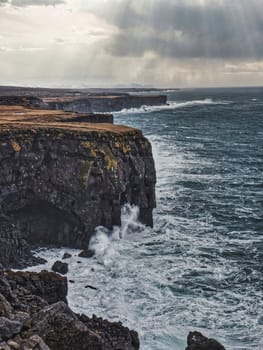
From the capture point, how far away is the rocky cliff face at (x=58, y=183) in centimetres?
3831

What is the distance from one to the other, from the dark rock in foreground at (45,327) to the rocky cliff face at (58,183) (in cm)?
1491

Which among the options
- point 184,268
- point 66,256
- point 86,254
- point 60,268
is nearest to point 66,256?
point 66,256

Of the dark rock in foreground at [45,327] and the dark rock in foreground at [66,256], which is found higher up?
the dark rock in foreground at [45,327]

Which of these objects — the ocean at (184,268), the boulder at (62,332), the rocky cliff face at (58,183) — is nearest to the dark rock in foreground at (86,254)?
the ocean at (184,268)

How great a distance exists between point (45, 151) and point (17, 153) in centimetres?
273

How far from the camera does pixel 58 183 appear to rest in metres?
39.2

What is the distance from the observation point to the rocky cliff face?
3831 cm

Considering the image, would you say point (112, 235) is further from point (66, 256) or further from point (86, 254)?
point (66, 256)

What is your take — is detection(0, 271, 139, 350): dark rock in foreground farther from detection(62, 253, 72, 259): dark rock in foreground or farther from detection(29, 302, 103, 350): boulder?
detection(62, 253, 72, 259): dark rock in foreground

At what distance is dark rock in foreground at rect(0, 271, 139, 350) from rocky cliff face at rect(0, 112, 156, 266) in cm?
1491

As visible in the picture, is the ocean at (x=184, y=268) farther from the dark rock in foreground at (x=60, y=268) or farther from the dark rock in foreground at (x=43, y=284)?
the dark rock in foreground at (x=43, y=284)

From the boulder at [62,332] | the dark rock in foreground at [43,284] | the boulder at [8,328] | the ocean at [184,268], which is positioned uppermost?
the boulder at [8,328]

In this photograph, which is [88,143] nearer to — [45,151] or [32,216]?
[45,151]

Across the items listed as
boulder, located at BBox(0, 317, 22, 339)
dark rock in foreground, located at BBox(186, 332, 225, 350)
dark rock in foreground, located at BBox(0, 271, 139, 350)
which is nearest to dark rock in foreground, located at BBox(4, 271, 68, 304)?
dark rock in foreground, located at BBox(0, 271, 139, 350)
